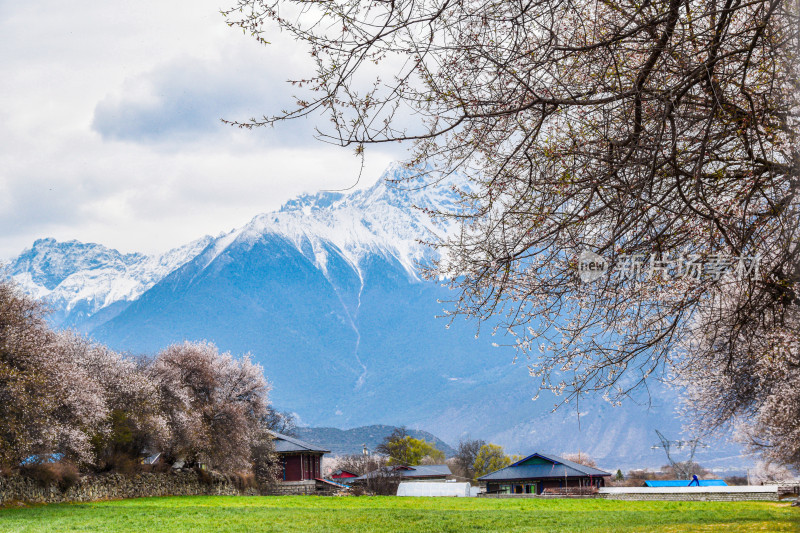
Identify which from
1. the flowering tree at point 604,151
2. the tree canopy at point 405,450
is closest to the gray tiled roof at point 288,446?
the tree canopy at point 405,450

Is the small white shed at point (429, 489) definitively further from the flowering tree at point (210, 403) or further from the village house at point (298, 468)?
the village house at point (298, 468)

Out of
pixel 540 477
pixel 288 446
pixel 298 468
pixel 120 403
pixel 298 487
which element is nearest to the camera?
pixel 120 403

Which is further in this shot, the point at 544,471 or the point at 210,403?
the point at 544,471

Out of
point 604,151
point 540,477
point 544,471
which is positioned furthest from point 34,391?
point 544,471

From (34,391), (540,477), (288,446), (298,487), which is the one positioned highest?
(34,391)

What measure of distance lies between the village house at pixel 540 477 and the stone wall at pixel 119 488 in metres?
31.2

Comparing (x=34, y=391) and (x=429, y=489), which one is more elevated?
(x=34, y=391)

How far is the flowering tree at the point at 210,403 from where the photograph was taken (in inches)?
1612

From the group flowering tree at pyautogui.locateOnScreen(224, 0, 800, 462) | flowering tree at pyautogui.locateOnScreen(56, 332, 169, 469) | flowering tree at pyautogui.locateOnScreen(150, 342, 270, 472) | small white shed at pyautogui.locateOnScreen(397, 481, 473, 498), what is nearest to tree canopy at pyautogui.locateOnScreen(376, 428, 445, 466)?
small white shed at pyautogui.locateOnScreen(397, 481, 473, 498)

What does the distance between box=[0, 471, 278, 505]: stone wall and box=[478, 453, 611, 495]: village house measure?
3118 cm

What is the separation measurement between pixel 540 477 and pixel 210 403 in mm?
39483

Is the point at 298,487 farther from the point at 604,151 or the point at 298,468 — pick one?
the point at 604,151

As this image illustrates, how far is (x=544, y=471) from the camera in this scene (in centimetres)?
7288

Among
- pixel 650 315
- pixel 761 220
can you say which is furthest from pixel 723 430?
pixel 761 220
